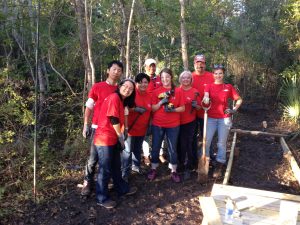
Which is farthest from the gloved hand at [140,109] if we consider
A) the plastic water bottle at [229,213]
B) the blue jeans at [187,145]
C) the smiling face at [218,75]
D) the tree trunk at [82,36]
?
the plastic water bottle at [229,213]

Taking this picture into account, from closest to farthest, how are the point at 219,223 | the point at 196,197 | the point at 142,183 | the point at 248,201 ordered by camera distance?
1. the point at 219,223
2. the point at 248,201
3. the point at 196,197
4. the point at 142,183

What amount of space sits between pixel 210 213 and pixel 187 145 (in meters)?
2.16

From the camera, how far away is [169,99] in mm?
5223

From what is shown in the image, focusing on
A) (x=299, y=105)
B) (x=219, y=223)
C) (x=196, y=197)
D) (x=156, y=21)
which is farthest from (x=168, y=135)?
(x=299, y=105)

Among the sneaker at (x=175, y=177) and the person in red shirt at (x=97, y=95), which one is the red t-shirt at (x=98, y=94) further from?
the sneaker at (x=175, y=177)

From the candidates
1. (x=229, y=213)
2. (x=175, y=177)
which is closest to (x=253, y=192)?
(x=229, y=213)

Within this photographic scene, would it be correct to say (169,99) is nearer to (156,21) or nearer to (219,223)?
(219,223)

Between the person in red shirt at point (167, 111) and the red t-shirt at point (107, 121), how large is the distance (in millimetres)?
889

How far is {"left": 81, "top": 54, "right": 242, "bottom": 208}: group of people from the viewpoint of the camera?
14.9 feet

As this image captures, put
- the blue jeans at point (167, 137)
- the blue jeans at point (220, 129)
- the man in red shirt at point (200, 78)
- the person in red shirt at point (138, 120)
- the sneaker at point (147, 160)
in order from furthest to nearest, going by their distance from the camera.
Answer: the sneaker at point (147, 160) → the man in red shirt at point (200, 78) → the blue jeans at point (220, 129) → the blue jeans at point (167, 137) → the person in red shirt at point (138, 120)

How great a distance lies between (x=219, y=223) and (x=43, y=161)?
3775 mm

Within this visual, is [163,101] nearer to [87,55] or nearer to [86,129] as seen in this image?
[86,129]

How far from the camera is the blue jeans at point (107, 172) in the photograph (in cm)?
455

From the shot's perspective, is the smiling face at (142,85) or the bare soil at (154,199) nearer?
the bare soil at (154,199)
